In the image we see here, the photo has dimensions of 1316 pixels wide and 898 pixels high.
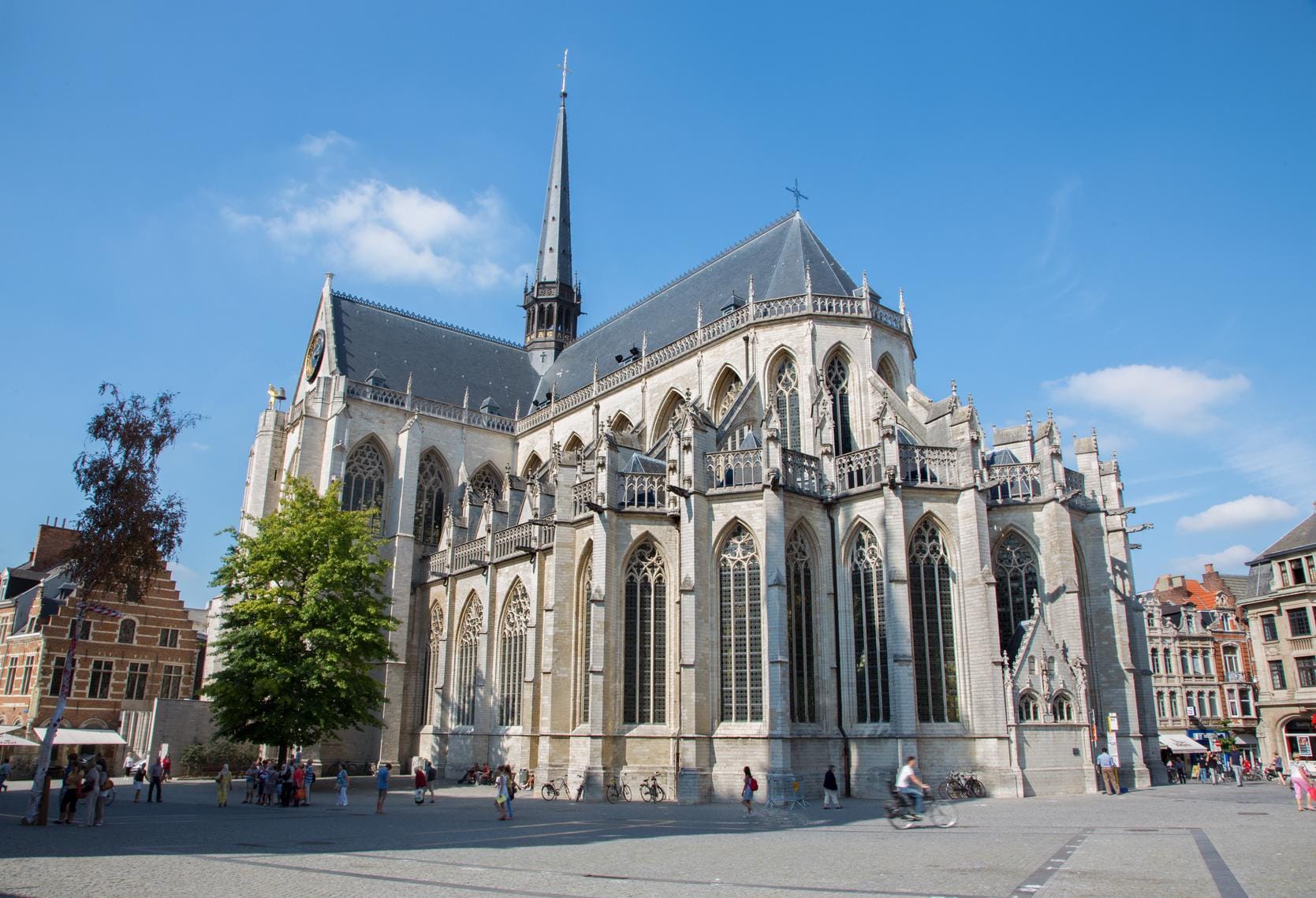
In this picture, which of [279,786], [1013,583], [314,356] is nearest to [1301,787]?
[1013,583]

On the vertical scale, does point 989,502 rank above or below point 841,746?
above

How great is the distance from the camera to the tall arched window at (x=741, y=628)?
22.6 m

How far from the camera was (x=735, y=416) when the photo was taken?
2753 centimetres

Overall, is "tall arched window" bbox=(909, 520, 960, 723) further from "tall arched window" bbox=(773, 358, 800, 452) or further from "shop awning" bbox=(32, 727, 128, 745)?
"shop awning" bbox=(32, 727, 128, 745)

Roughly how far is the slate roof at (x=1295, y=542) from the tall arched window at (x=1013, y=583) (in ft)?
62.2

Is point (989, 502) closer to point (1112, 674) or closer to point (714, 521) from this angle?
point (1112, 674)

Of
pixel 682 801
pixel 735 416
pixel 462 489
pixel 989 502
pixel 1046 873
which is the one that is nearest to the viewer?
pixel 1046 873

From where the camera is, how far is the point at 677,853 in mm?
11844

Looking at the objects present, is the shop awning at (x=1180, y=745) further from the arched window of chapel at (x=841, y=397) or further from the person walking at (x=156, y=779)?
the person walking at (x=156, y=779)

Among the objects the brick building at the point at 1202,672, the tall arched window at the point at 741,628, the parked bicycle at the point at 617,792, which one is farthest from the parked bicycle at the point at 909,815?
the brick building at the point at 1202,672

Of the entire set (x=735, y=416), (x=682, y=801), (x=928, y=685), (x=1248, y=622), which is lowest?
(x=682, y=801)

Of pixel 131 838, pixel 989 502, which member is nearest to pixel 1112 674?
pixel 989 502

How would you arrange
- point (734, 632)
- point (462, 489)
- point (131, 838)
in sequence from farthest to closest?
point (462, 489) → point (734, 632) → point (131, 838)

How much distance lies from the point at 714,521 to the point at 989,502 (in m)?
7.53
